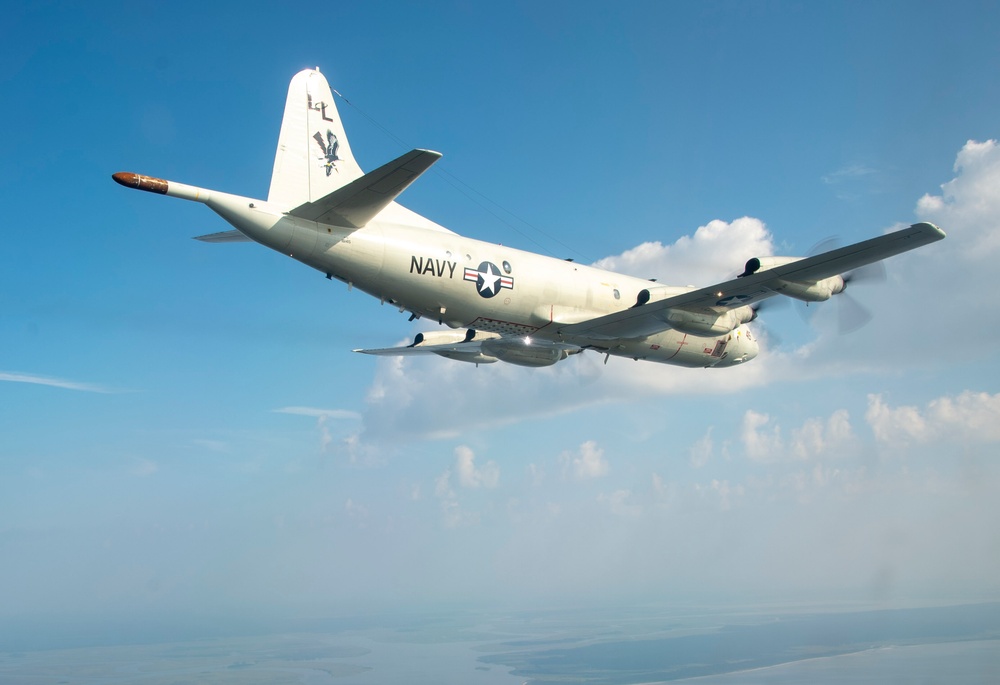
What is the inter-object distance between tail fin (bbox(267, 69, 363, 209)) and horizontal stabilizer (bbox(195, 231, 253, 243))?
2.89 m

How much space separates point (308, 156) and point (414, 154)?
6351 mm

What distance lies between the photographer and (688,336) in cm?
3044

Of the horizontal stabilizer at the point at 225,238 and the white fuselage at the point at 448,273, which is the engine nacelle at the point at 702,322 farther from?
the horizontal stabilizer at the point at 225,238

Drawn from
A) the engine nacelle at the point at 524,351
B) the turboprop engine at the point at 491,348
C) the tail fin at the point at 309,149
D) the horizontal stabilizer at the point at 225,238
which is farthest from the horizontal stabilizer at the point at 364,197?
the engine nacelle at the point at 524,351

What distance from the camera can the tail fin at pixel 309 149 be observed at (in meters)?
22.5

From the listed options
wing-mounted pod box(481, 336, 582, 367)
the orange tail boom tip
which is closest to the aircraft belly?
wing-mounted pod box(481, 336, 582, 367)

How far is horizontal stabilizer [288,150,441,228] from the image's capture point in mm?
19500

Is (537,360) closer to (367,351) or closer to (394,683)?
(367,351)

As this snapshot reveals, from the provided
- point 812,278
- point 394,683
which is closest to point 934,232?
point 812,278

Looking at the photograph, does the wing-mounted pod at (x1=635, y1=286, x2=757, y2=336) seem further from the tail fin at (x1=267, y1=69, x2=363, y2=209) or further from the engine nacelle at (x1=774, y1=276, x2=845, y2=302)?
the tail fin at (x1=267, y1=69, x2=363, y2=209)

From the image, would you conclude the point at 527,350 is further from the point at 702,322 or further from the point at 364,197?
the point at 364,197

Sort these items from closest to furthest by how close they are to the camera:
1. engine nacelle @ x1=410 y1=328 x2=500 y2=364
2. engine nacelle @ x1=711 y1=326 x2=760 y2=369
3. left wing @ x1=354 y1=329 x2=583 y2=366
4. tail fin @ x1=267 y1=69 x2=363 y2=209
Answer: tail fin @ x1=267 y1=69 x2=363 y2=209, left wing @ x1=354 y1=329 x2=583 y2=366, engine nacelle @ x1=410 y1=328 x2=500 y2=364, engine nacelle @ x1=711 y1=326 x2=760 y2=369

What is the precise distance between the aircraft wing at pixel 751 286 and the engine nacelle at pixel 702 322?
0.67ft

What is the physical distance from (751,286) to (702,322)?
293 cm
